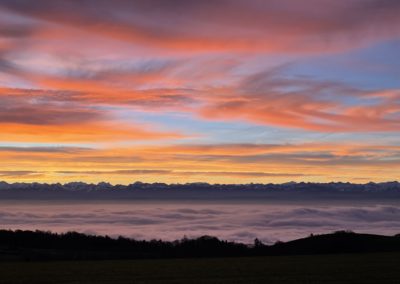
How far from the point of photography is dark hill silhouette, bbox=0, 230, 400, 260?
7006cm

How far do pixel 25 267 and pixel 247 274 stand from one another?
17.4m

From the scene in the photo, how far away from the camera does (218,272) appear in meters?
48.2

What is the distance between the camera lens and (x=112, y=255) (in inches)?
2717

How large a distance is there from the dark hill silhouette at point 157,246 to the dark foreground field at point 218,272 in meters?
13.0

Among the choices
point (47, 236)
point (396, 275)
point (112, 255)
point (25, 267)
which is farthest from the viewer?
point (47, 236)

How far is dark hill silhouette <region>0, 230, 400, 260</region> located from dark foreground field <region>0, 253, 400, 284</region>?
13.0 meters

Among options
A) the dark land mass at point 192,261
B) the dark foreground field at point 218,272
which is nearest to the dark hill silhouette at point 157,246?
the dark land mass at point 192,261

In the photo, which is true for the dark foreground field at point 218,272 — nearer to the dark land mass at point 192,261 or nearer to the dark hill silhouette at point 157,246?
the dark land mass at point 192,261

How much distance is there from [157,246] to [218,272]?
26.9 meters

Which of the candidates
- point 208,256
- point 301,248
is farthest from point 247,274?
point 301,248

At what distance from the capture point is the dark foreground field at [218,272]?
4303cm

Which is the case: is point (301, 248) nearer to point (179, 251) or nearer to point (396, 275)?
point (179, 251)

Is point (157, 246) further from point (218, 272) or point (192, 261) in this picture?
point (218, 272)

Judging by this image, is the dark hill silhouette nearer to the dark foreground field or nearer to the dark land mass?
the dark land mass
